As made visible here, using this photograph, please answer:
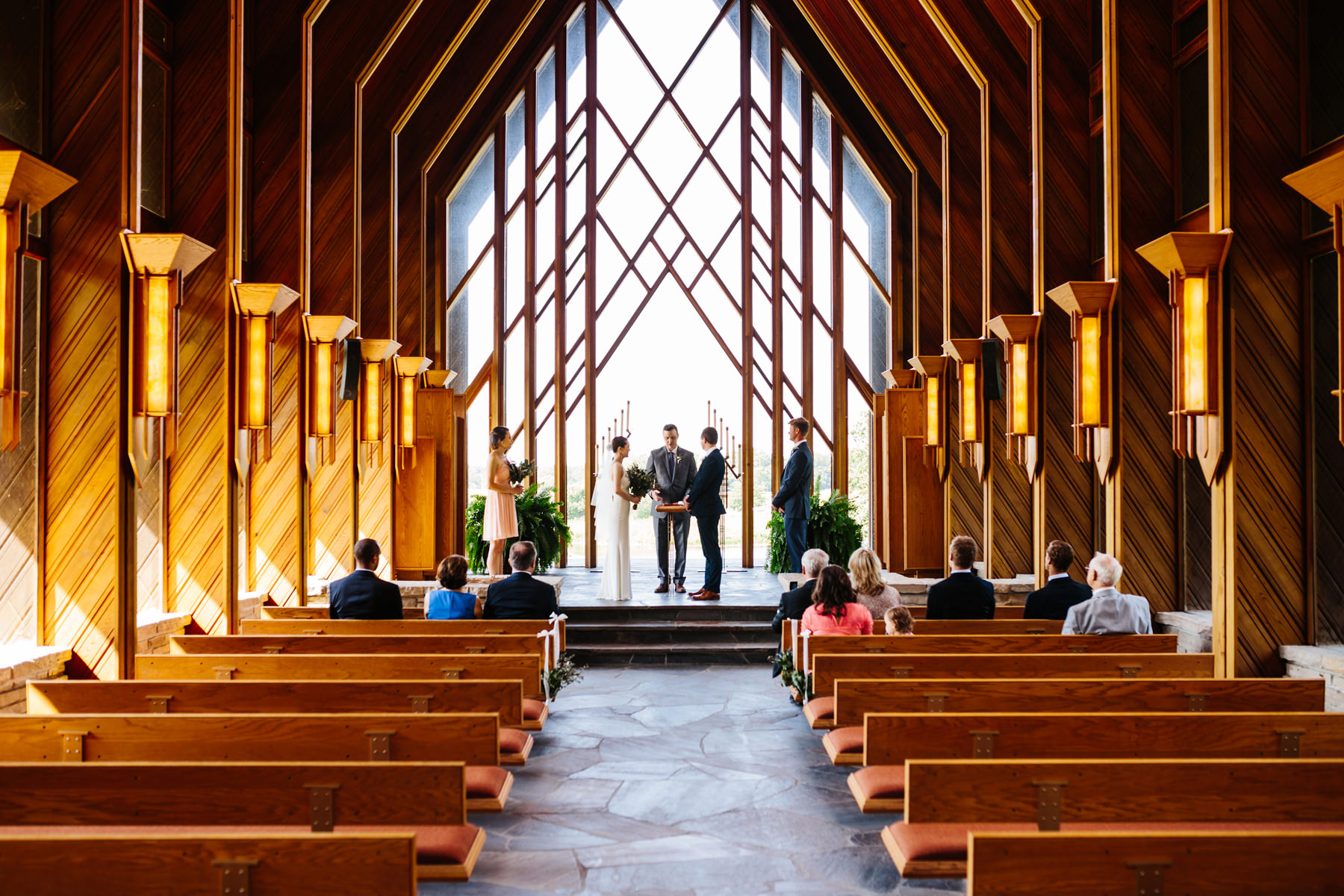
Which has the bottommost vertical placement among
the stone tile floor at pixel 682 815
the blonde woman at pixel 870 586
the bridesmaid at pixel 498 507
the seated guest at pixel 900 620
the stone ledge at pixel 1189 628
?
the stone tile floor at pixel 682 815

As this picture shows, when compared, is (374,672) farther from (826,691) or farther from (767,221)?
(767,221)

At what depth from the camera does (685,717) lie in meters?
5.89

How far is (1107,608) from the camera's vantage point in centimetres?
508

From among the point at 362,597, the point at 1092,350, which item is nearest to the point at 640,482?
the point at 362,597

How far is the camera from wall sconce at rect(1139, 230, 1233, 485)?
500cm

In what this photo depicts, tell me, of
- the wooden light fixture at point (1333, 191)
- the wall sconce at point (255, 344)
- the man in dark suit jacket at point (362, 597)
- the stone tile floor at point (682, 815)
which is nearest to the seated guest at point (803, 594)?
the stone tile floor at point (682, 815)

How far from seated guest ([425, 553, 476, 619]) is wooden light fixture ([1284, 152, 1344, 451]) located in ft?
14.1

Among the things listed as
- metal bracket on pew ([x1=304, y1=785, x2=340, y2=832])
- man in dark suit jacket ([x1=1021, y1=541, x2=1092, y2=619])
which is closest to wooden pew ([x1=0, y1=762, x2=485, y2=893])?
metal bracket on pew ([x1=304, y1=785, x2=340, y2=832])

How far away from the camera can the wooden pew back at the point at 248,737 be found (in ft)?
10.5

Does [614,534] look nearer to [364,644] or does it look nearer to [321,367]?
[321,367]

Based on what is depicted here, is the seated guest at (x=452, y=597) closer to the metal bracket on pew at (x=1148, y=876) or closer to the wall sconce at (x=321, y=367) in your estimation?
the wall sconce at (x=321, y=367)

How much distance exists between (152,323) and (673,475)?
5.13 metres

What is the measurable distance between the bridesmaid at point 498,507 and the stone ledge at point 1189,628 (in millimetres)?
5001

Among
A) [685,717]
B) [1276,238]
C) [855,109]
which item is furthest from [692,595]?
[855,109]
